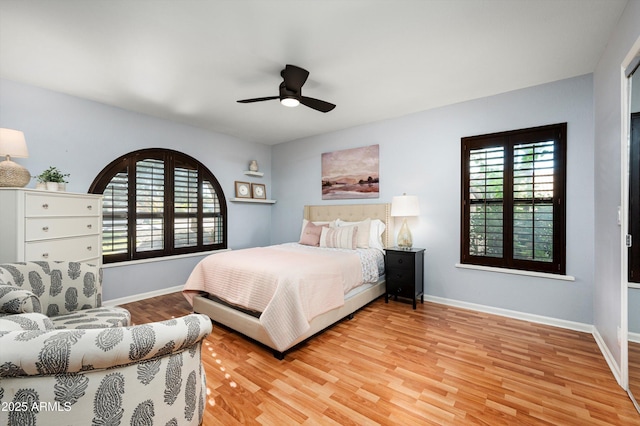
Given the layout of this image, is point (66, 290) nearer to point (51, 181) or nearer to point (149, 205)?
point (51, 181)

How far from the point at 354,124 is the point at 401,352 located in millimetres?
3327

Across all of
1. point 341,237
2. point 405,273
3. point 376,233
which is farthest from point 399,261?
point 341,237

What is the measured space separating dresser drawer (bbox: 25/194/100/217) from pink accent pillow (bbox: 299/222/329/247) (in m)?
2.61

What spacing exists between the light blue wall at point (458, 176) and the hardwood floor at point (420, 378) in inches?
15.4

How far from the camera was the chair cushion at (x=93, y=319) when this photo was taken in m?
1.76

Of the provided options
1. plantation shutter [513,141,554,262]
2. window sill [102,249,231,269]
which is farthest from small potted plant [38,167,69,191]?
plantation shutter [513,141,554,262]

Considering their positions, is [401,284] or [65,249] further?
[401,284]

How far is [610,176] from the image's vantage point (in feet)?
7.02

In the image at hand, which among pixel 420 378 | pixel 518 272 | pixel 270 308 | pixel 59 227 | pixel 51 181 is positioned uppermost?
pixel 51 181

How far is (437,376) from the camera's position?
2.03m

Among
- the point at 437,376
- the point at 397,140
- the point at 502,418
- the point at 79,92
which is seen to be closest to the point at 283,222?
the point at 397,140

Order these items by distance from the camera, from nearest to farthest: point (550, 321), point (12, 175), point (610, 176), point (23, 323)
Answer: point (23, 323) < point (610, 176) < point (12, 175) < point (550, 321)

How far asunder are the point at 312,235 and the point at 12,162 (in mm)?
3324


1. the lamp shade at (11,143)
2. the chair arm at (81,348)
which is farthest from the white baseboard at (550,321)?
the lamp shade at (11,143)
